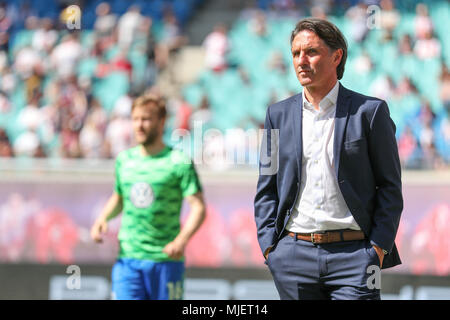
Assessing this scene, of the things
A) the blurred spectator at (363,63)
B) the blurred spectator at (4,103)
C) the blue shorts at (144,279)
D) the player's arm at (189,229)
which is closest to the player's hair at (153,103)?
the player's arm at (189,229)

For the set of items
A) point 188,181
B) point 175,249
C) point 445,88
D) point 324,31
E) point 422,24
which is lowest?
point 175,249

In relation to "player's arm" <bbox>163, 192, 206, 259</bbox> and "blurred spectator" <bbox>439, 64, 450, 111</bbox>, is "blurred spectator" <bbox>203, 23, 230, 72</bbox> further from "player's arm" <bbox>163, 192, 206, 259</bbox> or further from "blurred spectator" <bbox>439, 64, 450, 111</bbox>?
"player's arm" <bbox>163, 192, 206, 259</bbox>

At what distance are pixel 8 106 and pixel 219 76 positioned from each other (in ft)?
11.0

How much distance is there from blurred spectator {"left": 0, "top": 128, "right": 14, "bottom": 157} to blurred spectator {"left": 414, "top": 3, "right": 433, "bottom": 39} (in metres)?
6.41

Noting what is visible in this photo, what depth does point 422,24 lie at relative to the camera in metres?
11.4

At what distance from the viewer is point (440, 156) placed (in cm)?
881

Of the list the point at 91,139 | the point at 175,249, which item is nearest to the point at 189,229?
the point at 175,249

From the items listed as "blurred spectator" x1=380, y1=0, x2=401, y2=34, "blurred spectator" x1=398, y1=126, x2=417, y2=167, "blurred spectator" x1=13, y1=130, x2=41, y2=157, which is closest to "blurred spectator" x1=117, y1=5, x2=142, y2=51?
"blurred spectator" x1=13, y1=130, x2=41, y2=157

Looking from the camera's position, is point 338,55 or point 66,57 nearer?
Answer: point 338,55

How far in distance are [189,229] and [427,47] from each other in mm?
7254

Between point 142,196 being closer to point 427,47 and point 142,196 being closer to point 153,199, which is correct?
point 153,199

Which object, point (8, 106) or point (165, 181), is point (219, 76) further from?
point (165, 181)

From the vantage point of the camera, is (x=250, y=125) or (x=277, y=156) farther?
(x=250, y=125)
